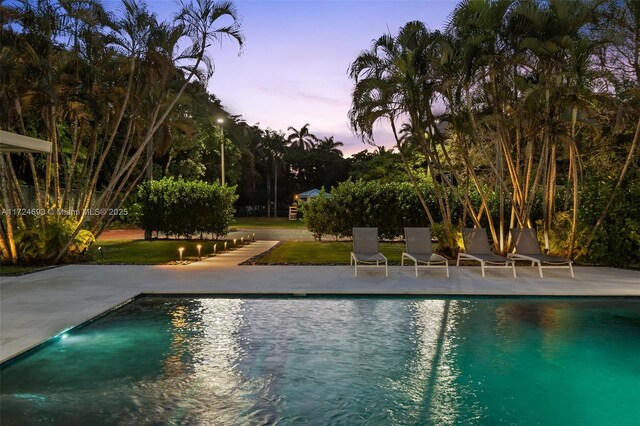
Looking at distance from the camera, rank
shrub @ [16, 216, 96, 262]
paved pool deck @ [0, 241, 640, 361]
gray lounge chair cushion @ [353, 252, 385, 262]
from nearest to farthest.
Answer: paved pool deck @ [0, 241, 640, 361]
gray lounge chair cushion @ [353, 252, 385, 262]
shrub @ [16, 216, 96, 262]

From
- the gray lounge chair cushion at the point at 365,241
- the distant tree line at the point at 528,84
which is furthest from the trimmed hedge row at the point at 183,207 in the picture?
the gray lounge chair cushion at the point at 365,241

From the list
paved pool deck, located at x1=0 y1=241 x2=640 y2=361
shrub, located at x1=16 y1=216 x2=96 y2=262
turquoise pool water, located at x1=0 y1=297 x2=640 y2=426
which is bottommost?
turquoise pool water, located at x1=0 y1=297 x2=640 y2=426

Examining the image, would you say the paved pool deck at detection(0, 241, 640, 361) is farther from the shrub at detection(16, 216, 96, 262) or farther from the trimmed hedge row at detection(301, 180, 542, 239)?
the trimmed hedge row at detection(301, 180, 542, 239)

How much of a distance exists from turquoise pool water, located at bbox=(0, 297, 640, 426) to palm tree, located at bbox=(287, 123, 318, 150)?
249ft

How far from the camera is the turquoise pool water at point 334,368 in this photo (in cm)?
461

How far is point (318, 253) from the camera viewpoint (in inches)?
672

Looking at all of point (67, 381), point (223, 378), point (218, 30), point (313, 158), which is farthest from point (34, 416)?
point (313, 158)

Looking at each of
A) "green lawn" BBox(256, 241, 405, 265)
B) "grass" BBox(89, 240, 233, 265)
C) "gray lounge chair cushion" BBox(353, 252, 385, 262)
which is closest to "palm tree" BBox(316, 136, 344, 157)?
"grass" BBox(89, 240, 233, 265)

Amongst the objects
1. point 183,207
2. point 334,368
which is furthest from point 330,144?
point 334,368

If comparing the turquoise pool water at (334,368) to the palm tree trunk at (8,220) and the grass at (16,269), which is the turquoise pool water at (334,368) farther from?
the palm tree trunk at (8,220)

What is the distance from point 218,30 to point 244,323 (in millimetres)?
9138

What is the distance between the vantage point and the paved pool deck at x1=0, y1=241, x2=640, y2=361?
794 cm

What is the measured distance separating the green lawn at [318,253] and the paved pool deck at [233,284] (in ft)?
4.18

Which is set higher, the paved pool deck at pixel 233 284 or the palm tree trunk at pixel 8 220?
the palm tree trunk at pixel 8 220
